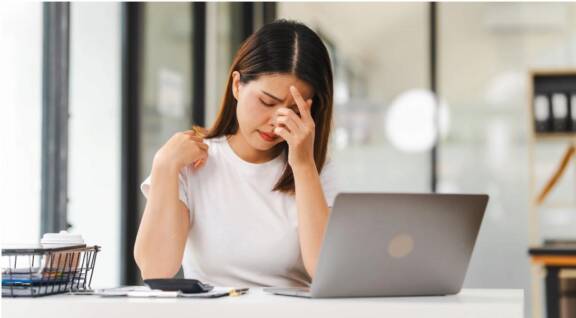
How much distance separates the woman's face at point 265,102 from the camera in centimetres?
184

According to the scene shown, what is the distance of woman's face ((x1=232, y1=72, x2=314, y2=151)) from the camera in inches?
72.6

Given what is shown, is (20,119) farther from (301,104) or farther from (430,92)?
(430,92)

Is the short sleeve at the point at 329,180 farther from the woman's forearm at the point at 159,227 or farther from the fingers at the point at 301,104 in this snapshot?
the woman's forearm at the point at 159,227

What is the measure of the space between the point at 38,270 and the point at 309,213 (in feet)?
1.93

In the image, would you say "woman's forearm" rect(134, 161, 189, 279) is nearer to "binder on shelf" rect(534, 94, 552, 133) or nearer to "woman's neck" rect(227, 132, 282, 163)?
"woman's neck" rect(227, 132, 282, 163)

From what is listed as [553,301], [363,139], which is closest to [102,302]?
[553,301]

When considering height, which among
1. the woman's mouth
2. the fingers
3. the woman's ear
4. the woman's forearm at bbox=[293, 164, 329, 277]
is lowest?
the woman's forearm at bbox=[293, 164, 329, 277]

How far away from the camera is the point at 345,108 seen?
5207 mm

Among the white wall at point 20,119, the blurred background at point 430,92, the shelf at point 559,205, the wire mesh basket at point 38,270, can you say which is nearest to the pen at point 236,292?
the wire mesh basket at point 38,270

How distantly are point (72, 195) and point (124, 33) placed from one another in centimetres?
81

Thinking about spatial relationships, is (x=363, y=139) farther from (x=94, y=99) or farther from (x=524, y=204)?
(x=94, y=99)

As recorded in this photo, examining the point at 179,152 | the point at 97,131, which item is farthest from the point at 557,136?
the point at 179,152

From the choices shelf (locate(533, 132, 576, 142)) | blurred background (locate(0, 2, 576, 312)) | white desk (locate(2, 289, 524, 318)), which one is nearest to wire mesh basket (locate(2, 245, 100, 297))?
white desk (locate(2, 289, 524, 318))

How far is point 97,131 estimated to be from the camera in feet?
11.3
